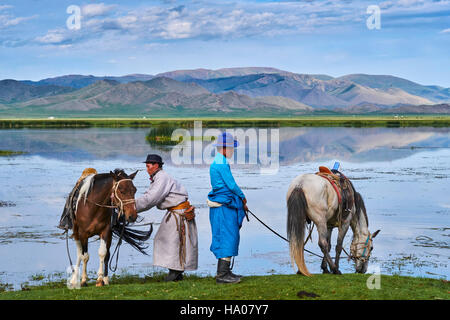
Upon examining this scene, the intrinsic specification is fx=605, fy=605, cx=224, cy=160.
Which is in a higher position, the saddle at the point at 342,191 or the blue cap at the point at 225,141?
the blue cap at the point at 225,141

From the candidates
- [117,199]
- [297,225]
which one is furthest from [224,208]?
[117,199]

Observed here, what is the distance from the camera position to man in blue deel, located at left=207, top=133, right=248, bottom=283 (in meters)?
7.61

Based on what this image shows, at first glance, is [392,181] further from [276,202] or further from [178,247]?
[178,247]

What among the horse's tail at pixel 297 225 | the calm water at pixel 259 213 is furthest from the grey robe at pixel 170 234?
the calm water at pixel 259 213

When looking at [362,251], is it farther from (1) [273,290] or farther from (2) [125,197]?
(2) [125,197]

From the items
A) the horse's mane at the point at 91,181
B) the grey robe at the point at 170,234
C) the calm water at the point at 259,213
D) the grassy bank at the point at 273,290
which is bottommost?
the calm water at the point at 259,213

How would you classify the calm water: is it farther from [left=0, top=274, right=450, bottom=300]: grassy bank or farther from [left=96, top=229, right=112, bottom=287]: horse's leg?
[left=0, top=274, right=450, bottom=300]: grassy bank

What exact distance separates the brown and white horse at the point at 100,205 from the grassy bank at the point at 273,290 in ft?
2.40

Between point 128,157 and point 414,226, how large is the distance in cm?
2271

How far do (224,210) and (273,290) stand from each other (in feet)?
4.06

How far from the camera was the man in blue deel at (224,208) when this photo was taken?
7.61 meters

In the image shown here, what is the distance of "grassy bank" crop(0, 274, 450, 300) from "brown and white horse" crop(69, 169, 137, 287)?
2.40ft

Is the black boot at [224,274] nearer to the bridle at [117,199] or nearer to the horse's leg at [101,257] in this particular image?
the bridle at [117,199]

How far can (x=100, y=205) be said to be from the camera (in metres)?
7.80
